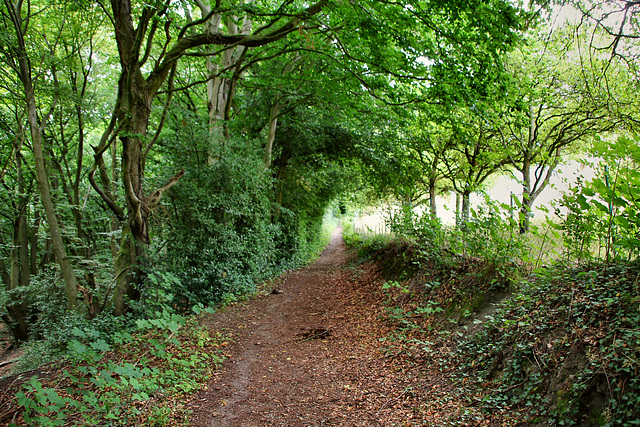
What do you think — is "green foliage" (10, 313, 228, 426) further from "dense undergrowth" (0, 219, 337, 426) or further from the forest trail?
the forest trail

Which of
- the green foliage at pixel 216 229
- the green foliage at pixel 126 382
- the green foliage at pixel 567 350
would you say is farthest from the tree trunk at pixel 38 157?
the green foliage at pixel 567 350

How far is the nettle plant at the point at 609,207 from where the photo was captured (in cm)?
303

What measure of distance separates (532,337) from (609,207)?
4.78ft

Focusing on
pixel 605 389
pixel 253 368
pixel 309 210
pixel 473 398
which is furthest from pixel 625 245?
pixel 309 210

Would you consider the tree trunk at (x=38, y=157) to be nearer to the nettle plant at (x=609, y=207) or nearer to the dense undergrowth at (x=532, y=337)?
the dense undergrowth at (x=532, y=337)

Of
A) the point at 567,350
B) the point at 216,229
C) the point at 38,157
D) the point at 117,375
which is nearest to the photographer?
the point at 567,350

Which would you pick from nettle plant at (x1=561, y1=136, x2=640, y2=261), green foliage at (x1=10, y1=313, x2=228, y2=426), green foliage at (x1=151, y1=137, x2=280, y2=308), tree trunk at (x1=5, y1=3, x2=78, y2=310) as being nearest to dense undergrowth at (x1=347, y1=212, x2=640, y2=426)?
nettle plant at (x1=561, y1=136, x2=640, y2=261)

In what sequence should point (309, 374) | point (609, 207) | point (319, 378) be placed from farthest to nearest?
point (309, 374) < point (319, 378) < point (609, 207)

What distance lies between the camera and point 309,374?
4.78m

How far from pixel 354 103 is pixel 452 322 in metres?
7.05

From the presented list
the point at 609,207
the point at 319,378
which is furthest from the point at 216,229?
the point at 609,207

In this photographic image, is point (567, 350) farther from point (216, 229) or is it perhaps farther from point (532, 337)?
point (216, 229)

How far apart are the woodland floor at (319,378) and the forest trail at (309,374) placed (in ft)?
0.03

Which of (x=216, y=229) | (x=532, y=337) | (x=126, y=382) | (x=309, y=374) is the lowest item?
(x=309, y=374)
